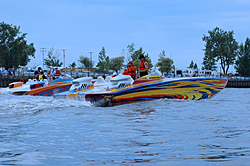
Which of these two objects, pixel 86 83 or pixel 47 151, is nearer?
pixel 47 151

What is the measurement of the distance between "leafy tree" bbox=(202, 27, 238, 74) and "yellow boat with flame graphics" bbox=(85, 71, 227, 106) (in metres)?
54.6

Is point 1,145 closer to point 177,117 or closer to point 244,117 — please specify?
point 177,117

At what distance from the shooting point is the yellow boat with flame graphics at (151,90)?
9734 millimetres

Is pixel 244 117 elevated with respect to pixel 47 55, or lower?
lower

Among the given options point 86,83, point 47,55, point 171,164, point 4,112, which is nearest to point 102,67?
point 47,55

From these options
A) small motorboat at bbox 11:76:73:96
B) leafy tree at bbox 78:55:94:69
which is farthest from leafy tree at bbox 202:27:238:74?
small motorboat at bbox 11:76:73:96

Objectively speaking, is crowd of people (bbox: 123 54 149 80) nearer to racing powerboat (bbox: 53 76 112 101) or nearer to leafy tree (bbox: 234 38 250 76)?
racing powerboat (bbox: 53 76 112 101)

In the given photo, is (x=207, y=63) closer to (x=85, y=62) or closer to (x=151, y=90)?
(x=85, y=62)

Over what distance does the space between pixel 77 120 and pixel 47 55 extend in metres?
73.5

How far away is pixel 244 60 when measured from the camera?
2496 inches

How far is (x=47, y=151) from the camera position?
378cm

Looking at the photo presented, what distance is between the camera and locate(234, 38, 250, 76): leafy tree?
63234 millimetres

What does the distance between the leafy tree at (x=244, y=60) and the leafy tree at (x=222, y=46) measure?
186cm

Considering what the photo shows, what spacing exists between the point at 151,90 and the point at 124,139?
222 inches
